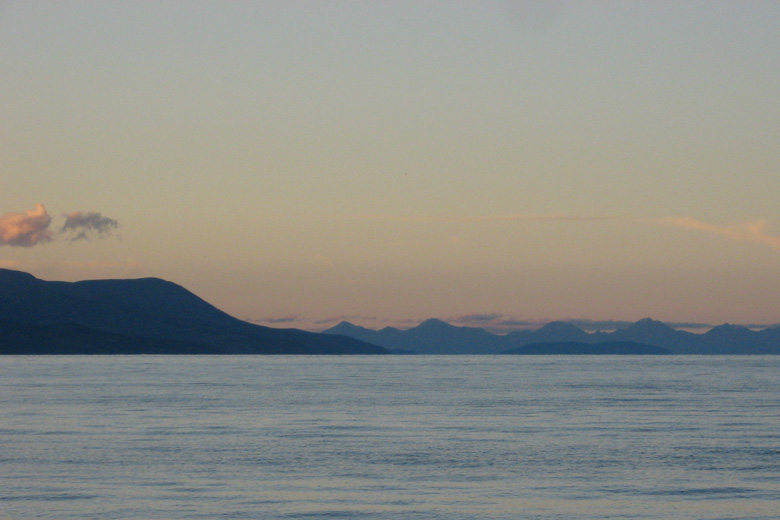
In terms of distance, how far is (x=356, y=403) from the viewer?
79562 mm

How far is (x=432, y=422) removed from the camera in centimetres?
6153

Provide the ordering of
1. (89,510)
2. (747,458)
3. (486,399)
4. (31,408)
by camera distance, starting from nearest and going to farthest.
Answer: (89,510) → (747,458) → (31,408) → (486,399)

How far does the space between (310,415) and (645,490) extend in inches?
1332

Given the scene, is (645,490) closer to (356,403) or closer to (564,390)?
(356,403)

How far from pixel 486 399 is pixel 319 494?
5237cm

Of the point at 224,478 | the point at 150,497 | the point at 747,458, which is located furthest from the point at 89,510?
the point at 747,458

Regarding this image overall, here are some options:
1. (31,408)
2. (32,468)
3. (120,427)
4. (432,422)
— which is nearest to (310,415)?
(432,422)

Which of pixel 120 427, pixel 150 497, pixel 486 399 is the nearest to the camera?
pixel 150 497

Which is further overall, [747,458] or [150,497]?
[747,458]

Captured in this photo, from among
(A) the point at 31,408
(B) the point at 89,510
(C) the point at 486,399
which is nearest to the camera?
(B) the point at 89,510

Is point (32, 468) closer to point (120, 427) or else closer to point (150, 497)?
point (150, 497)

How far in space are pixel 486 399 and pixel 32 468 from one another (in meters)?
51.6

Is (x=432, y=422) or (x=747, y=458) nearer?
(x=747, y=458)

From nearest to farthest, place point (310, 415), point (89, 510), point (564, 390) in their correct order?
point (89, 510), point (310, 415), point (564, 390)
